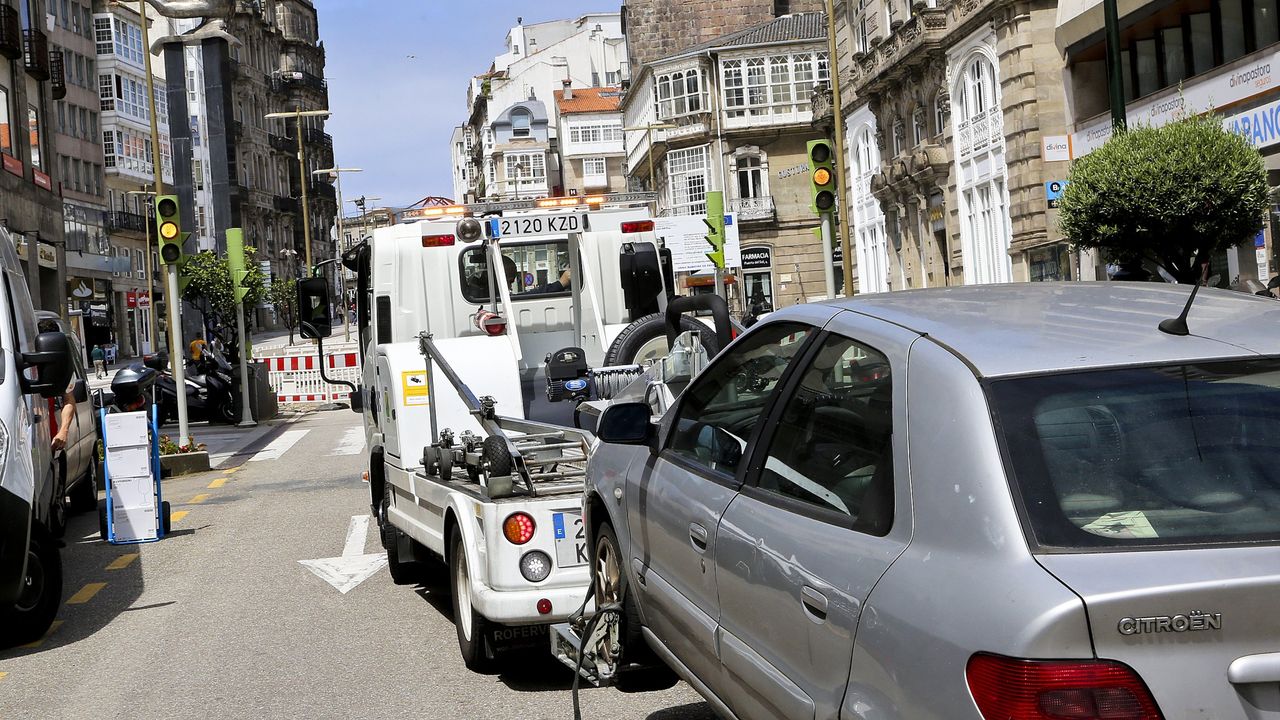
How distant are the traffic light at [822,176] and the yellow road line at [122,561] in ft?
26.1

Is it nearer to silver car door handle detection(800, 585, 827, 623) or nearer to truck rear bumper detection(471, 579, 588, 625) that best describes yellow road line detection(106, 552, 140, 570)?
truck rear bumper detection(471, 579, 588, 625)

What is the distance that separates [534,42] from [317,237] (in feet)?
91.7

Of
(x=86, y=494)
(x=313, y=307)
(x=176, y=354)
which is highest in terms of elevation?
(x=313, y=307)

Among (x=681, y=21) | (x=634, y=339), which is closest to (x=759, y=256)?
(x=681, y=21)

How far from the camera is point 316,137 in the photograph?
406 ft

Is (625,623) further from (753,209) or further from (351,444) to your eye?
(753,209)

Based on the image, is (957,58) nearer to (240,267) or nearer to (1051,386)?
(240,267)

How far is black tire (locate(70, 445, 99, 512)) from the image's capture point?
14539 mm

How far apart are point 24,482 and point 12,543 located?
41cm

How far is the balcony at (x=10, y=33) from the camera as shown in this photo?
30.3 meters

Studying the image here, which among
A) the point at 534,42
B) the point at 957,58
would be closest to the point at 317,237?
the point at 534,42

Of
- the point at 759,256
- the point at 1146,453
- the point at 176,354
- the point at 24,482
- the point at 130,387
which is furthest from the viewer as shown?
the point at 759,256

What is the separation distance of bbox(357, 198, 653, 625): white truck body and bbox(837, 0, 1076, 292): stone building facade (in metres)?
21.4

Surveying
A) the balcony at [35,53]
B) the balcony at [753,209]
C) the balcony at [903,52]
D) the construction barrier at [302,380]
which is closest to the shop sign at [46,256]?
the balcony at [35,53]
